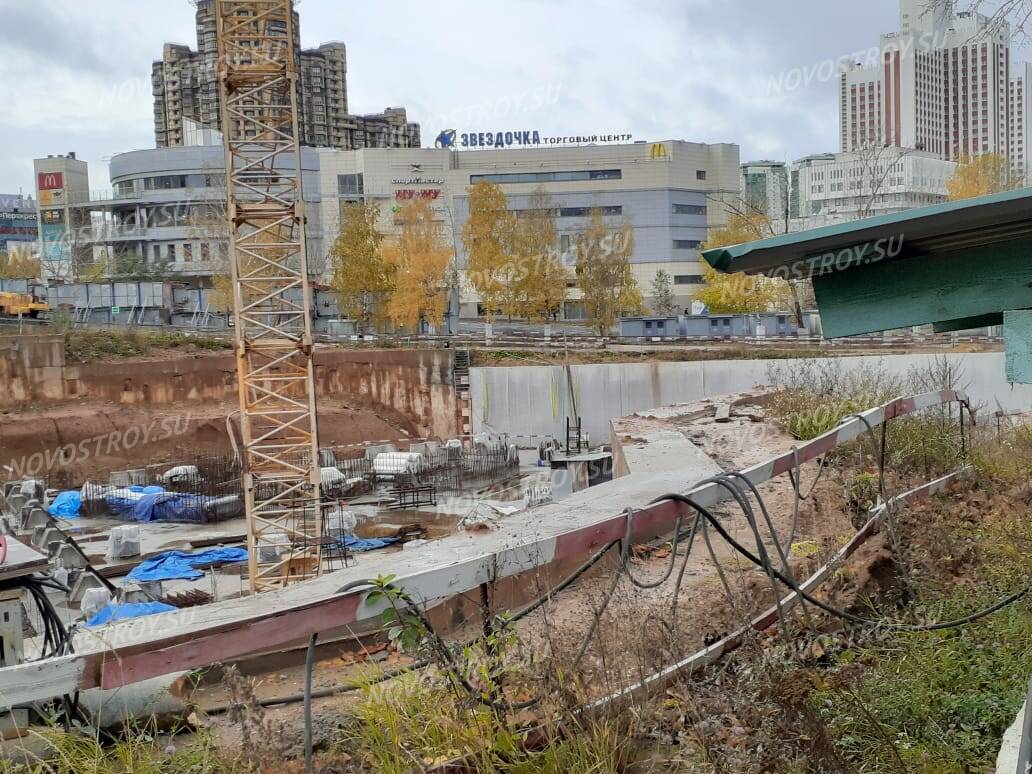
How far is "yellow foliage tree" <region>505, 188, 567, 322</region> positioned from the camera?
159 ft

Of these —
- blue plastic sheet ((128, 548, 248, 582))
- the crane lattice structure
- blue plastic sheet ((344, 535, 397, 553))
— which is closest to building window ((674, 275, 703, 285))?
the crane lattice structure

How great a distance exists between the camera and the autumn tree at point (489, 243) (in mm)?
49031

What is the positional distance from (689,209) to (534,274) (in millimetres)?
30139

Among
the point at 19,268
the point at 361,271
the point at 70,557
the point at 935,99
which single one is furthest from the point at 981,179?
the point at 935,99

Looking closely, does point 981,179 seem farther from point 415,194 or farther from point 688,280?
point 415,194

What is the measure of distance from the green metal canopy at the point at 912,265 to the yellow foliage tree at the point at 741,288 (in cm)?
4067

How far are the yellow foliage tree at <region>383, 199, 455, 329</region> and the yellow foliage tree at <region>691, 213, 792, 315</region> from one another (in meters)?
13.4

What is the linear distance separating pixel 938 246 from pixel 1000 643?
6.75 feet

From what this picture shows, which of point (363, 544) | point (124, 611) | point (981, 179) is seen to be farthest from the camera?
point (981, 179)

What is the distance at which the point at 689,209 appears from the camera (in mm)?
74562

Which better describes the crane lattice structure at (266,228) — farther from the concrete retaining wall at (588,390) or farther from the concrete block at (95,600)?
the concrete retaining wall at (588,390)

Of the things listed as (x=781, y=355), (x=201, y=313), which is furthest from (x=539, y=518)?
(x=201, y=313)

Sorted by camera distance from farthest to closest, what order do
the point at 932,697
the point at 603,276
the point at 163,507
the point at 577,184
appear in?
the point at 577,184 < the point at 603,276 < the point at 163,507 < the point at 932,697

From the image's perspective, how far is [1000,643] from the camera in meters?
4.69
